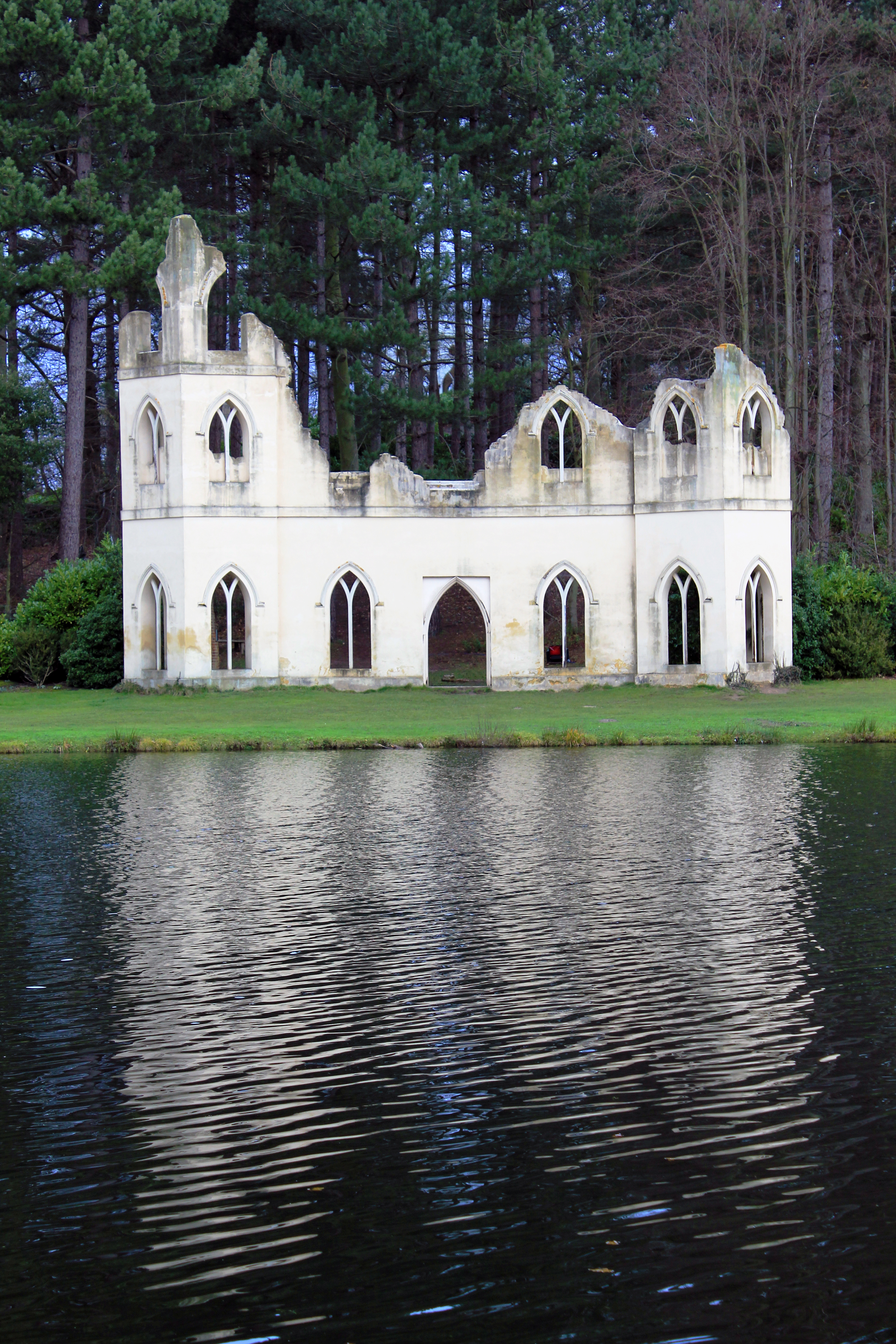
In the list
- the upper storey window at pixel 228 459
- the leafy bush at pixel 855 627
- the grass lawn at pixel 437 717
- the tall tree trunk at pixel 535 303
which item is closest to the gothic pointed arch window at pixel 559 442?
the tall tree trunk at pixel 535 303

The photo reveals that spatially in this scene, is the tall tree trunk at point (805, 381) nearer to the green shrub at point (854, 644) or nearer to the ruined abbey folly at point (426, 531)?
the green shrub at point (854, 644)

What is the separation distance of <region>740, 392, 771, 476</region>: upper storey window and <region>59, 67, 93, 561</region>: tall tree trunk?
17642mm

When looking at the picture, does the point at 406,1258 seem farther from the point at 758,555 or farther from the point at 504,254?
the point at 504,254

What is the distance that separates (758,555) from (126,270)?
17.3 metres

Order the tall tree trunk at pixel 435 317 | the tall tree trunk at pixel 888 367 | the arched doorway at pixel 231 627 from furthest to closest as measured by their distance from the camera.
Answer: the tall tree trunk at pixel 888 367, the tall tree trunk at pixel 435 317, the arched doorway at pixel 231 627

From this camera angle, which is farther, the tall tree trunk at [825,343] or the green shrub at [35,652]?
the tall tree trunk at [825,343]

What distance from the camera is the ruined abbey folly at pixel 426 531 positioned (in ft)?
116

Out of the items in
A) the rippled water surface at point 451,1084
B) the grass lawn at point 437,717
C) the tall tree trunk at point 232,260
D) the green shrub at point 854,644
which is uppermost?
the tall tree trunk at point 232,260

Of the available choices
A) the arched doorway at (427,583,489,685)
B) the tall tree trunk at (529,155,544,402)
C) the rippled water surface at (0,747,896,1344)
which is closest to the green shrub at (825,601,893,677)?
the arched doorway at (427,583,489,685)

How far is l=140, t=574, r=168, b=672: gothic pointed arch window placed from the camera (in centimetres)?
3631

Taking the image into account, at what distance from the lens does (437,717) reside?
97.7 feet

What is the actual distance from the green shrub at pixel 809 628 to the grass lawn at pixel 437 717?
47.7 inches

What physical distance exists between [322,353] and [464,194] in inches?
314

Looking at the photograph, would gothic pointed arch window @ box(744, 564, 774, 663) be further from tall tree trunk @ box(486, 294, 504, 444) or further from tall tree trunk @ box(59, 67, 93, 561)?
tall tree trunk @ box(59, 67, 93, 561)
